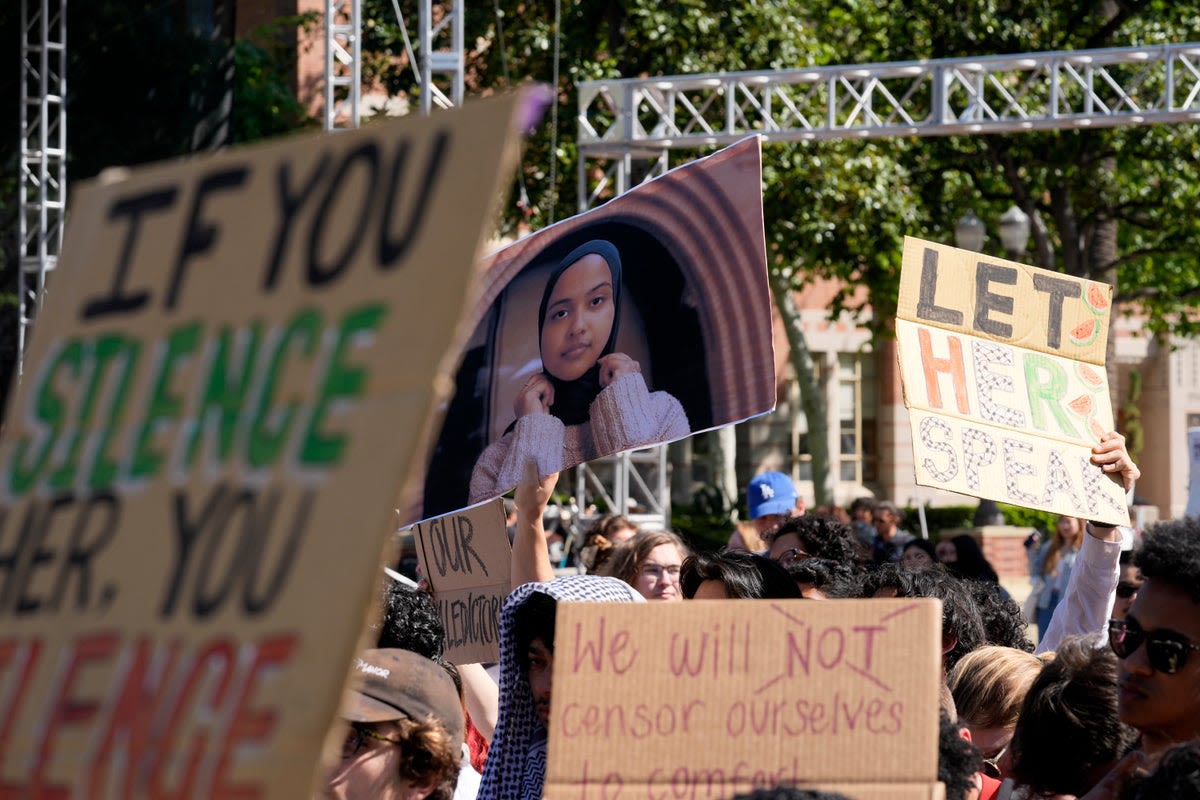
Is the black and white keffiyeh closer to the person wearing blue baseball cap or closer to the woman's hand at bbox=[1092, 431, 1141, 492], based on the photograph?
the woman's hand at bbox=[1092, 431, 1141, 492]

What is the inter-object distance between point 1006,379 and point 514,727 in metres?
2.11

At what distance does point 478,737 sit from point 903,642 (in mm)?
2327

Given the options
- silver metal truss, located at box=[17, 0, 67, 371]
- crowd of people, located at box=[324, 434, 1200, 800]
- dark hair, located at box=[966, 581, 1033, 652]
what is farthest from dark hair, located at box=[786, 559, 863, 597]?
silver metal truss, located at box=[17, 0, 67, 371]

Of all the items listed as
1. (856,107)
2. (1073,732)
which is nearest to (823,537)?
(1073,732)

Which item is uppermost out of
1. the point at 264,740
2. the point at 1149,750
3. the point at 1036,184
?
the point at 1036,184

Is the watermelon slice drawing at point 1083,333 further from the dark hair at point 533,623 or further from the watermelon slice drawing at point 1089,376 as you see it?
the dark hair at point 533,623

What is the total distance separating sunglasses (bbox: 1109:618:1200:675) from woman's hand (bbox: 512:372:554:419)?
1.84 m

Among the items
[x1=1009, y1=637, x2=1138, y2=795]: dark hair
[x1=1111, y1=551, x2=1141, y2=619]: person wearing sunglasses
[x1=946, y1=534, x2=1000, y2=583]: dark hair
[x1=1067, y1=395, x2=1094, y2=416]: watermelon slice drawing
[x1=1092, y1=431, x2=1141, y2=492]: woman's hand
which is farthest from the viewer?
[x1=946, y1=534, x2=1000, y2=583]: dark hair

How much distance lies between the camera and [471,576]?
15.6ft

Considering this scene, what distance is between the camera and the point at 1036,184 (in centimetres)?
2236

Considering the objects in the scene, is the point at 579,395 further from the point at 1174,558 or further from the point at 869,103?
the point at 869,103

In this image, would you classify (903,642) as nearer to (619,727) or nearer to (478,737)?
(619,727)

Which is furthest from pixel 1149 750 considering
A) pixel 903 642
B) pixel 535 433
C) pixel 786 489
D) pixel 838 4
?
pixel 838 4

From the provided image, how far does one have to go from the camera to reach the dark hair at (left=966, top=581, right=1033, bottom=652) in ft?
15.4
